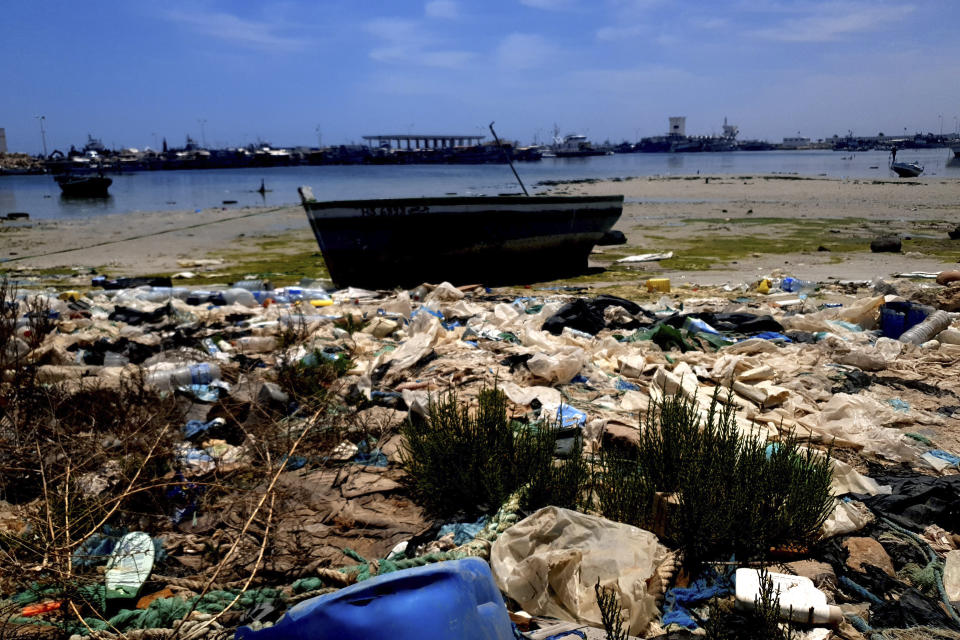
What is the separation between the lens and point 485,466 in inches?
122

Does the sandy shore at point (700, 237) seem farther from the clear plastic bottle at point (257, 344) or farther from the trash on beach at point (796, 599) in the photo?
the trash on beach at point (796, 599)

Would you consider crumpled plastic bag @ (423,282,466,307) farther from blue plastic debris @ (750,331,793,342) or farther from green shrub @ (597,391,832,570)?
green shrub @ (597,391,832,570)

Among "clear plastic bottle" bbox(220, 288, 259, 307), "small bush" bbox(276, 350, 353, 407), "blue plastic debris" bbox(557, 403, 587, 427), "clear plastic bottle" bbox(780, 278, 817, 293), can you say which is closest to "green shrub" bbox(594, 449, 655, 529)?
"blue plastic debris" bbox(557, 403, 587, 427)

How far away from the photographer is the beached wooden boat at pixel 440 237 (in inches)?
426

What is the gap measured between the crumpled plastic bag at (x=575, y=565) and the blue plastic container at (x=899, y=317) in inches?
198

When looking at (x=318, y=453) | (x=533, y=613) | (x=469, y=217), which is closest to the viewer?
(x=533, y=613)

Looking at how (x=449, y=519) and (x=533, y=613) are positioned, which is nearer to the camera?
(x=533, y=613)

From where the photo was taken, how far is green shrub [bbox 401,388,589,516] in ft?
9.70

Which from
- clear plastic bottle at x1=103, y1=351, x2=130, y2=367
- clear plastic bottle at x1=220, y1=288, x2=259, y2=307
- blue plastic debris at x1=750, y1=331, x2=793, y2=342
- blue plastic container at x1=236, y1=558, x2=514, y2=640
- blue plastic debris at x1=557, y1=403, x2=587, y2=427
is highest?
blue plastic container at x1=236, y1=558, x2=514, y2=640

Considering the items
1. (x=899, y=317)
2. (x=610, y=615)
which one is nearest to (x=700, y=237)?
(x=899, y=317)

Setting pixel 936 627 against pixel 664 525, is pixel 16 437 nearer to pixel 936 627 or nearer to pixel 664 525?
pixel 664 525

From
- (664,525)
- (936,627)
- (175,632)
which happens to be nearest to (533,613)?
(664,525)

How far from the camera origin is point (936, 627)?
223 cm

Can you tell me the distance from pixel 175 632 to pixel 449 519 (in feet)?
4.20
